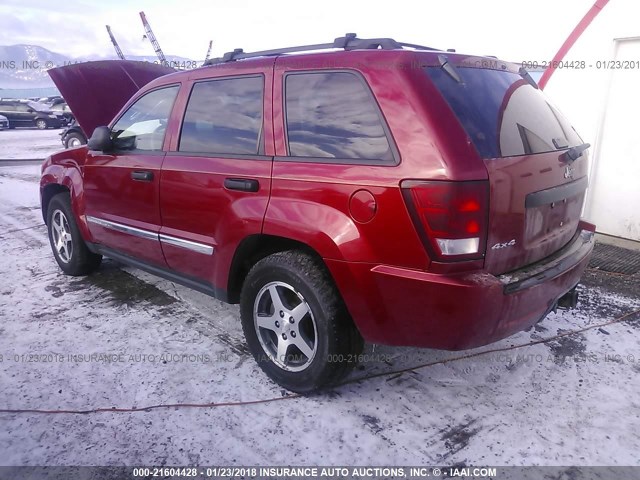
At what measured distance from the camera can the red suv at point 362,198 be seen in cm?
213

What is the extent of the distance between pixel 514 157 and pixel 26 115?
28203mm

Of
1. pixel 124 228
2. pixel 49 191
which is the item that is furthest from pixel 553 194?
pixel 49 191

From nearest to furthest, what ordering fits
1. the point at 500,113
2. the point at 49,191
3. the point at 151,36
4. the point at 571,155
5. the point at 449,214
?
1. the point at 449,214
2. the point at 500,113
3. the point at 571,155
4. the point at 49,191
5. the point at 151,36

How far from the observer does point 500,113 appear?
7.85 ft

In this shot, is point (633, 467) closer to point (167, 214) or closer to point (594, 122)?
point (167, 214)

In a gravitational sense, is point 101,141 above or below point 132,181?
above

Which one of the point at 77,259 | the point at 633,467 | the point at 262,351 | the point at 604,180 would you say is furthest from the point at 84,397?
the point at 604,180

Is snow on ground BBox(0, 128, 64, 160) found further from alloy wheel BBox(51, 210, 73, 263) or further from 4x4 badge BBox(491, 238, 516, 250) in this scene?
4x4 badge BBox(491, 238, 516, 250)

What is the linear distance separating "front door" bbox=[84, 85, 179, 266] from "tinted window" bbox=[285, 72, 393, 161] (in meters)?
1.20

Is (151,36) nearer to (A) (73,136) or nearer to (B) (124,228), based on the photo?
(A) (73,136)

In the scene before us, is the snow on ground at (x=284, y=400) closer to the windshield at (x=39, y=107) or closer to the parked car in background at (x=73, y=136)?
the parked car in background at (x=73, y=136)

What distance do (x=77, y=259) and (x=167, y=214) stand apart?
171 cm

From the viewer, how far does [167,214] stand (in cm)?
328

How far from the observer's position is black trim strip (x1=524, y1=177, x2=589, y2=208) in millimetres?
2348
